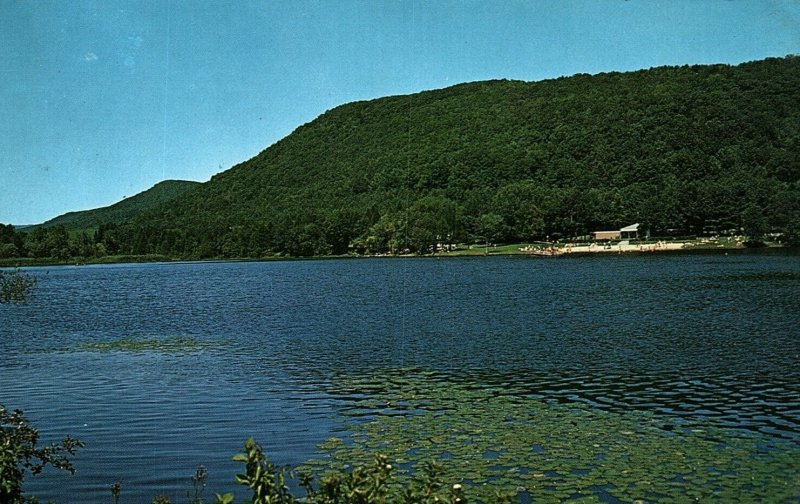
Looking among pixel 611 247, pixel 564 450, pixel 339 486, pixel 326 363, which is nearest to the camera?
pixel 339 486

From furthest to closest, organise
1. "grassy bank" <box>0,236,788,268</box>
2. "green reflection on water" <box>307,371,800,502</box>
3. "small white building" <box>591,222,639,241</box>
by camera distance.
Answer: "small white building" <box>591,222,639,241</box> < "grassy bank" <box>0,236,788,268</box> < "green reflection on water" <box>307,371,800,502</box>

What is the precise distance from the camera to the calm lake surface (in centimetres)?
1950

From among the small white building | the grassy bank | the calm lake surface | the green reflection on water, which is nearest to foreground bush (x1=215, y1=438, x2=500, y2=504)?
the green reflection on water

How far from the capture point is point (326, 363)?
32219 mm

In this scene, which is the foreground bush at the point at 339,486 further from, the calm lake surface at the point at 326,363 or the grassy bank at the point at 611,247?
the grassy bank at the point at 611,247

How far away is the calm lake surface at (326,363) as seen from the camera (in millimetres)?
19500

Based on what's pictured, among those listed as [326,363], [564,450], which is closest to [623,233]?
[326,363]

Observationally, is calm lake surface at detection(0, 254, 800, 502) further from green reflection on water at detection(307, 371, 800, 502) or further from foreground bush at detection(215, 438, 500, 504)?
foreground bush at detection(215, 438, 500, 504)

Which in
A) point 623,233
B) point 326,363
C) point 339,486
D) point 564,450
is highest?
point 623,233

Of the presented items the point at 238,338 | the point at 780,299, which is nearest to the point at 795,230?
the point at 780,299

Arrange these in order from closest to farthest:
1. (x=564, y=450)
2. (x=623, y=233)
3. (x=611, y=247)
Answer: (x=564, y=450), (x=611, y=247), (x=623, y=233)

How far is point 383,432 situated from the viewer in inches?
772

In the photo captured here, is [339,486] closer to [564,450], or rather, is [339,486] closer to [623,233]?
[564,450]

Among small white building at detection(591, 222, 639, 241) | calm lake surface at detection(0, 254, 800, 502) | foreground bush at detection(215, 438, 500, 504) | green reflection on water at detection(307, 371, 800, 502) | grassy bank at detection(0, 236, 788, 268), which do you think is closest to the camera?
foreground bush at detection(215, 438, 500, 504)
